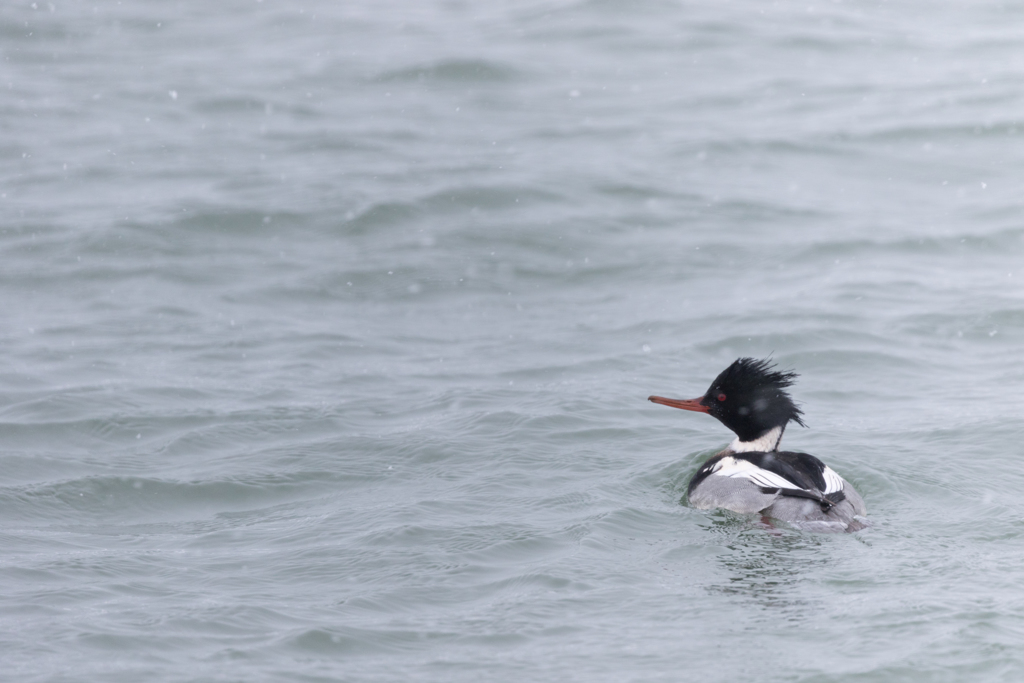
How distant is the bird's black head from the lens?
7.95m

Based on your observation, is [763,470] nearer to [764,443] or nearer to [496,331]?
[764,443]

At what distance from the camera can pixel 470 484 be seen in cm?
793

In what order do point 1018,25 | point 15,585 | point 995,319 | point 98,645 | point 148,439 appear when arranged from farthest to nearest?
point 1018,25, point 995,319, point 148,439, point 15,585, point 98,645

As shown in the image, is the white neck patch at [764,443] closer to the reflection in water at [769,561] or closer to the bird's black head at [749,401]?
the bird's black head at [749,401]

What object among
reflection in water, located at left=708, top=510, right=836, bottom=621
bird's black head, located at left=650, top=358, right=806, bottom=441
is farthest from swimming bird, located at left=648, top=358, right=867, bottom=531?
reflection in water, located at left=708, top=510, right=836, bottom=621

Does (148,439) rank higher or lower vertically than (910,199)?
lower

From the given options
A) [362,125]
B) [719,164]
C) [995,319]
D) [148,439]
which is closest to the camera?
[148,439]

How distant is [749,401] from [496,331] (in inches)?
147

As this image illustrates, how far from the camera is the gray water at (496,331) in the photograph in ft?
18.9

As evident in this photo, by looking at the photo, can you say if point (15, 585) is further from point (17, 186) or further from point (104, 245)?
point (17, 186)

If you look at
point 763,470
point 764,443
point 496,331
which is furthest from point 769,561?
point 496,331

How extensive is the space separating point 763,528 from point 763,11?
16.2 m

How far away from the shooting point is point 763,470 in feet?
24.2

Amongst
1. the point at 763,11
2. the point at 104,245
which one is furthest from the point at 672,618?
the point at 763,11
